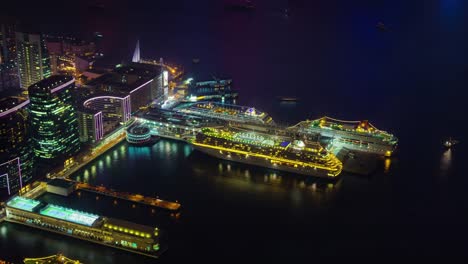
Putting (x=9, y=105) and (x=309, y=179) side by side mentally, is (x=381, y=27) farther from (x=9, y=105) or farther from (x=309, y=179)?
(x=9, y=105)

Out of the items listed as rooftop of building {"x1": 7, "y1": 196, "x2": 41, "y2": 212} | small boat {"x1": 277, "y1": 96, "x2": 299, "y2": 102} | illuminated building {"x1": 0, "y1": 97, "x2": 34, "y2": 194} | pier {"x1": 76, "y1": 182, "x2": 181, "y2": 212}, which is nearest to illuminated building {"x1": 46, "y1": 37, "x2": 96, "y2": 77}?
illuminated building {"x1": 0, "y1": 97, "x2": 34, "y2": 194}

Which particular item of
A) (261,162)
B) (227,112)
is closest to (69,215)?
(261,162)

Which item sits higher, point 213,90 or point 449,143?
point 213,90

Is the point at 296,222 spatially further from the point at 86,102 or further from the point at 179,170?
the point at 86,102

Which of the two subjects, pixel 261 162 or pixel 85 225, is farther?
pixel 261 162

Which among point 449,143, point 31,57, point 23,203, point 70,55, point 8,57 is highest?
point 31,57

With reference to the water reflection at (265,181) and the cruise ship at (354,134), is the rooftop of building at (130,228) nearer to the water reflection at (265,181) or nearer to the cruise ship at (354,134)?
the water reflection at (265,181)

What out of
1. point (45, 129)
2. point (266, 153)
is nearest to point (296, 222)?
point (266, 153)

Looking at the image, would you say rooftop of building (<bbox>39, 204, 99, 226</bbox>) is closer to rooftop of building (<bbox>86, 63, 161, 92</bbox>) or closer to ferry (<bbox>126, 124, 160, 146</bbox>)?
ferry (<bbox>126, 124, 160, 146</bbox>)
